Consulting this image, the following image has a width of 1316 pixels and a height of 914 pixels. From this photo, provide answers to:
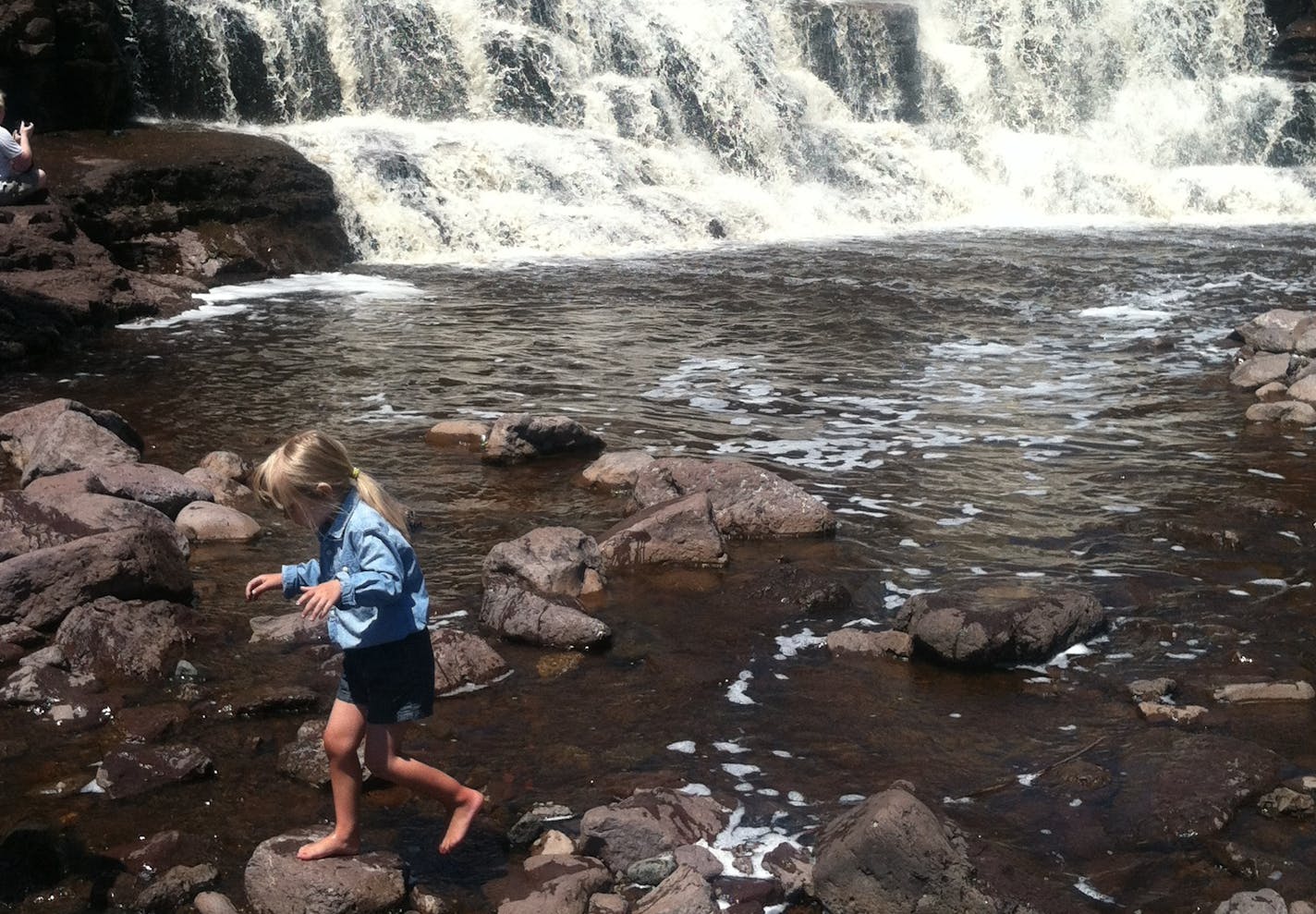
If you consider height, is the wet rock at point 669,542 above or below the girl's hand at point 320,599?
below

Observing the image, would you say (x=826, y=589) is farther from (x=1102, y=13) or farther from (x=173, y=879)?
(x=1102, y=13)

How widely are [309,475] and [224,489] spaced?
15.2 ft

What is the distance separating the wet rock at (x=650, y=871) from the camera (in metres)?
4.35

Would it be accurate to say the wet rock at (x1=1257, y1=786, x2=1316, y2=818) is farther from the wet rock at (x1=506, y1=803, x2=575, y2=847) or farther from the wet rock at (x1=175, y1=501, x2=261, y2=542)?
the wet rock at (x1=175, y1=501, x2=261, y2=542)

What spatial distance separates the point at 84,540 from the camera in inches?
251

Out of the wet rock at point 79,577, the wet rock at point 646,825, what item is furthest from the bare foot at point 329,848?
the wet rock at point 79,577

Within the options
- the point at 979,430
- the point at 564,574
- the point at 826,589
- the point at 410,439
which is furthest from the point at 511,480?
the point at 979,430

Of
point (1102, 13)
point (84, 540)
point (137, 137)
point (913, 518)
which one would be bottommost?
point (913, 518)

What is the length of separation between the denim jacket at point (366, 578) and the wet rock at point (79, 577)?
2380 mm

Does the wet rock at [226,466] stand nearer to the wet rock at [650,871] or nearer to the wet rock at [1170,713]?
the wet rock at [650,871]

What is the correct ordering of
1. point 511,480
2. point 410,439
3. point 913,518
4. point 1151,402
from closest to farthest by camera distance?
point 913,518 → point 511,480 → point 410,439 → point 1151,402

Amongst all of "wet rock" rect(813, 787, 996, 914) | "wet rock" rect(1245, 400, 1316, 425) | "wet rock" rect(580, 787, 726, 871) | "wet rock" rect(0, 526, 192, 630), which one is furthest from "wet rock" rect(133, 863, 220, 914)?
Result: "wet rock" rect(1245, 400, 1316, 425)

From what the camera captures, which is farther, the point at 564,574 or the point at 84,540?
the point at 564,574

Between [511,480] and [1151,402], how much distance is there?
214 inches
